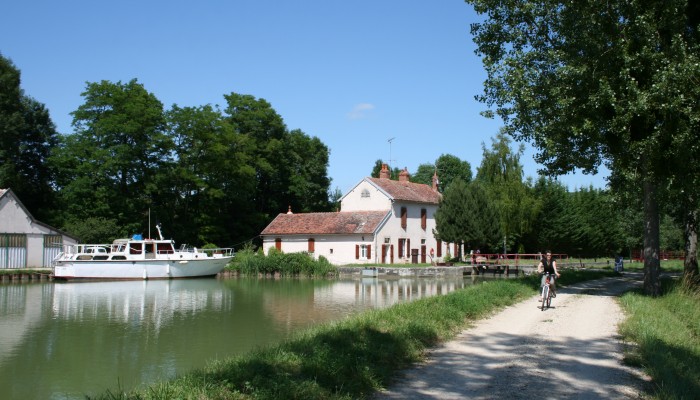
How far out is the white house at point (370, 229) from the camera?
46625 millimetres

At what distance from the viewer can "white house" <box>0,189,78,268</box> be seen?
37.7 meters

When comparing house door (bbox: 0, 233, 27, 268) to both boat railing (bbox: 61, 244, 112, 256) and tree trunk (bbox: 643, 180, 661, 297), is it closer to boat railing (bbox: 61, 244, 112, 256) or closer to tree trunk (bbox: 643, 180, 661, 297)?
boat railing (bbox: 61, 244, 112, 256)

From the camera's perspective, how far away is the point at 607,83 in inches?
623

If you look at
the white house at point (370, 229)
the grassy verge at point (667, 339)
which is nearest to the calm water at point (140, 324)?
the grassy verge at point (667, 339)

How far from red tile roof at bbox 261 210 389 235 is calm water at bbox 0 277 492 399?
11.0 metres

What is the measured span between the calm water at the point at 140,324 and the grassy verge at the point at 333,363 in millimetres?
2616

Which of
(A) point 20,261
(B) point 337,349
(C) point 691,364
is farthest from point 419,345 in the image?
(A) point 20,261

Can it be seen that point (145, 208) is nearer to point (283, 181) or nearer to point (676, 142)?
point (283, 181)

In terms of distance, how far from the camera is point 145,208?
47.4 metres

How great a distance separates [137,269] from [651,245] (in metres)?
32.2

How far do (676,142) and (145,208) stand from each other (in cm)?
4056

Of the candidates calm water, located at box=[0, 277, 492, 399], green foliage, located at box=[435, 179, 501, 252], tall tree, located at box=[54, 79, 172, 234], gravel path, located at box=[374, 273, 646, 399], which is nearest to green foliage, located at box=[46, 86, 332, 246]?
tall tree, located at box=[54, 79, 172, 234]

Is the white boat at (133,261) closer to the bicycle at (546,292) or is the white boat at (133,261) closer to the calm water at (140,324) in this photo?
the calm water at (140,324)

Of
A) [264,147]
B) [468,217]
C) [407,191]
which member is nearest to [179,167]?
[264,147]
